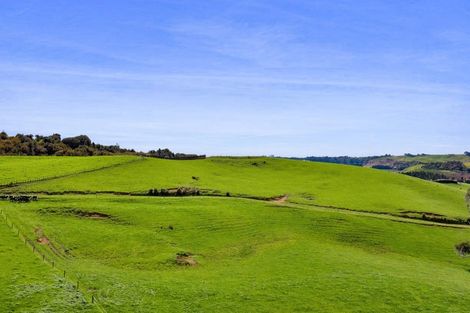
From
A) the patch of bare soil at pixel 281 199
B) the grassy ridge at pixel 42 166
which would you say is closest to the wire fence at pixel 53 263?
the grassy ridge at pixel 42 166

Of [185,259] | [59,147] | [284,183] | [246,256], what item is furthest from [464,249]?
[59,147]

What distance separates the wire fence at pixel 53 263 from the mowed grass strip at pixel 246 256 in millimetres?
1114

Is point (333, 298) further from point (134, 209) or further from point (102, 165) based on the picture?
point (102, 165)

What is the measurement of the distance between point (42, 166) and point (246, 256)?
55.3 m

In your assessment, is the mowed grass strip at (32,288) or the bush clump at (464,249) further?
the bush clump at (464,249)

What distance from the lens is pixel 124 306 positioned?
139 ft

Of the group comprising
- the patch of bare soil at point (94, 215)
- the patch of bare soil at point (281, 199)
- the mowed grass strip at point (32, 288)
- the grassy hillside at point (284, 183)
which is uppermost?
the grassy hillside at point (284, 183)

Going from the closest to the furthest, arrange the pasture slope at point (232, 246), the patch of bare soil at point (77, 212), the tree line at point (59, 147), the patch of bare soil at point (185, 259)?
the pasture slope at point (232, 246), the patch of bare soil at point (185, 259), the patch of bare soil at point (77, 212), the tree line at point (59, 147)

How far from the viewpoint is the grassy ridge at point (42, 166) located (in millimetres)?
84081

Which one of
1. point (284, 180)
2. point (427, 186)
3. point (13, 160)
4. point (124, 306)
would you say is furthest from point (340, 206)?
point (13, 160)

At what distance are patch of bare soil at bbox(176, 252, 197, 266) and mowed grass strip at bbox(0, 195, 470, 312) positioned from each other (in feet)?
2.04

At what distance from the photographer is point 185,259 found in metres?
56.1

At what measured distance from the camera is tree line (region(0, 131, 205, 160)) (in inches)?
4938

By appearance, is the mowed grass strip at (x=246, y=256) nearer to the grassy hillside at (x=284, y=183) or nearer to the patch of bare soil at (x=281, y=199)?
the patch of bare soil at (x=281, y=199)
